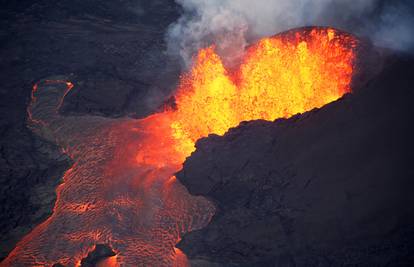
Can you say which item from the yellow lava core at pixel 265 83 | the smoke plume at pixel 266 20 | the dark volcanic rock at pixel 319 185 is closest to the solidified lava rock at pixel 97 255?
the dark volcanic rock at pixel 319 185

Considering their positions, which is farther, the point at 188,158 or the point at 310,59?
the point at 310,59

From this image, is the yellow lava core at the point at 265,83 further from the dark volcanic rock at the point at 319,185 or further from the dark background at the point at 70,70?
the dark volcanic rock at the point at 319,185

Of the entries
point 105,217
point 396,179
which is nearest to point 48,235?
point 105,217

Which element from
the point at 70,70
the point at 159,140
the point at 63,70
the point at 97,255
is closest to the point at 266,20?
the point at 159,140

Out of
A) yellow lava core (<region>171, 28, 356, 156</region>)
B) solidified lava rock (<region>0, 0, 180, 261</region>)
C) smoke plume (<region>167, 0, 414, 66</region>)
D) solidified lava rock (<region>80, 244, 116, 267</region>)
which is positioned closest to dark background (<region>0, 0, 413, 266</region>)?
solidified lava rock (<region>0, 0, 180, 261</region>)

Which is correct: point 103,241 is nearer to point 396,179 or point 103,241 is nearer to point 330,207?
point 330,207

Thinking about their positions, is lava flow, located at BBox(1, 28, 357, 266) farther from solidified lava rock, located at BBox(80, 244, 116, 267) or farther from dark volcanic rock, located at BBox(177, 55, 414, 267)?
dark volcanic rock, located at BBox(177, 55, 414, 267)
